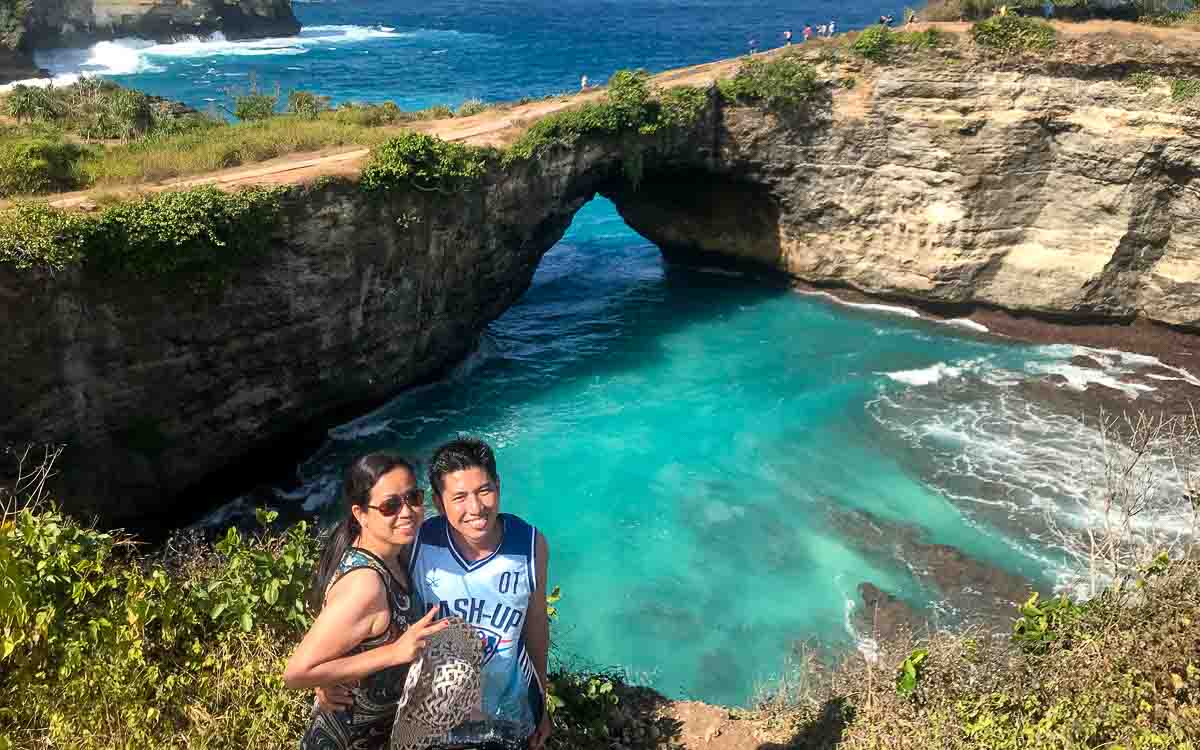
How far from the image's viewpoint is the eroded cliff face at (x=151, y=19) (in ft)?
249

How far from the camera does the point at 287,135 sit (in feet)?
75.8

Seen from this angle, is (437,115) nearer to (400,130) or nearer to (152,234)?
(400,130)

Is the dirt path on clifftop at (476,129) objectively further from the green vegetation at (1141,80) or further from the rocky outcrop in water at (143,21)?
the rocky outcrop in water at (143,21)

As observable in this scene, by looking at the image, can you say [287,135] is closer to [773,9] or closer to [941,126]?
[941,126]

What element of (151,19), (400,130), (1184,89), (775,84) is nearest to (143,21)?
(151,19)

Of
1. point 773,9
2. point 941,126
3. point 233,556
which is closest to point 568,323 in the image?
point 941,126

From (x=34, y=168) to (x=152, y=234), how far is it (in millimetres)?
3847

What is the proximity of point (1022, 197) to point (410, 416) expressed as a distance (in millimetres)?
20662

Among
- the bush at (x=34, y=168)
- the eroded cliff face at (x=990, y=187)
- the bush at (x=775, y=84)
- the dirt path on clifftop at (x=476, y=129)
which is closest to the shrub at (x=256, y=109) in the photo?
the dirt path on clifftop at (x=476, y=129)

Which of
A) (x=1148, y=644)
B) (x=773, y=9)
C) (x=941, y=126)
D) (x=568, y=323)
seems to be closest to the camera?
(x=1148, y=644)

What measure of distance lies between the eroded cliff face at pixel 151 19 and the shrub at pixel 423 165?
69417 millimetres

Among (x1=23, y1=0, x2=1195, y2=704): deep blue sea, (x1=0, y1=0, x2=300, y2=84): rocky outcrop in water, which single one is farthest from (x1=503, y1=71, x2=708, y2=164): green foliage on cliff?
(x1=0, y1=0, x2=300, y2=84): rocky outcrop in water

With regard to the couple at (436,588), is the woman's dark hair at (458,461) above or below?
above

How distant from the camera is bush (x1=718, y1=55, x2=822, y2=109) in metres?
27.3
